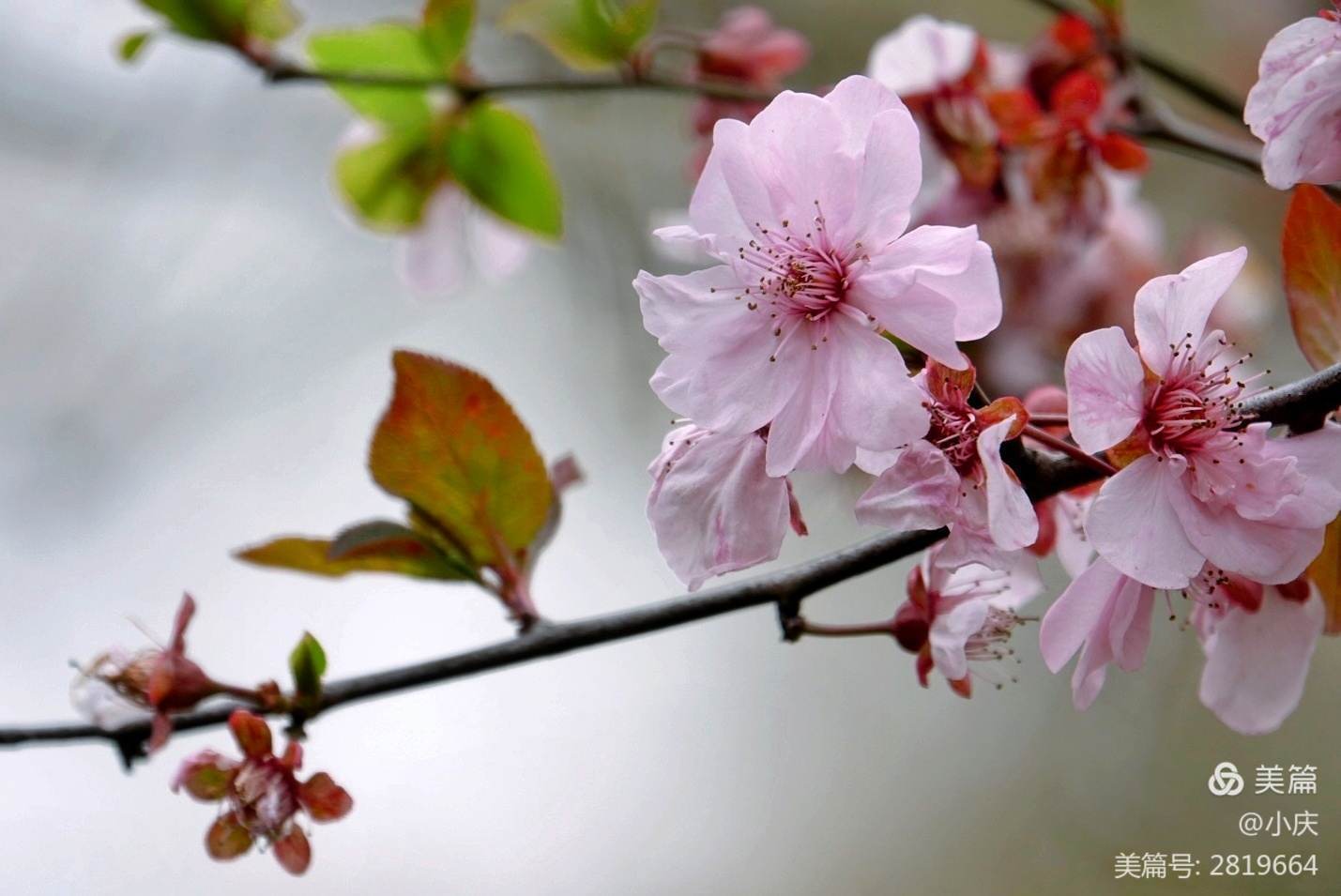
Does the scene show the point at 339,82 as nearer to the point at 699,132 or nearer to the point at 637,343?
the point at 699,132

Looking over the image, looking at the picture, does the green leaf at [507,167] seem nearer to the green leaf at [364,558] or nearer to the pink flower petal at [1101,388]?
the green leaf at [364,558]

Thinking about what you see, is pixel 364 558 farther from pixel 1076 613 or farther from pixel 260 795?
pixel 1076 613

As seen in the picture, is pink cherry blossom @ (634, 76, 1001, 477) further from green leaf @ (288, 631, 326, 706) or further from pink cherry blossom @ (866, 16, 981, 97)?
pink cherry blossom @ (866, 16, 981, 97)

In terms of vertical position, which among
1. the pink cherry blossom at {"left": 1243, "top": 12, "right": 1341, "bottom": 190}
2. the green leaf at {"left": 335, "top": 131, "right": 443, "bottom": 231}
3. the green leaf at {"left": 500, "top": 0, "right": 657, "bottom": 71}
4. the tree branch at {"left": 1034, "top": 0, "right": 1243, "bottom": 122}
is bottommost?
the pink cherry blossom at {"left": 1243, "top": 12, "right": 1341, "bottom": 190}

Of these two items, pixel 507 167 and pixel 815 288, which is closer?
pixel 815 288

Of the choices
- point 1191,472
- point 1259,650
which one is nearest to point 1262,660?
point 1259,650

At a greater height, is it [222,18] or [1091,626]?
[222,18]

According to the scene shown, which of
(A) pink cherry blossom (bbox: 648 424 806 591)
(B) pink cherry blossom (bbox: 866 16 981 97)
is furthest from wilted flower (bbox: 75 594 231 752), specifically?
(B) pink cherry blossom (bbox: 866 16 981 97)
